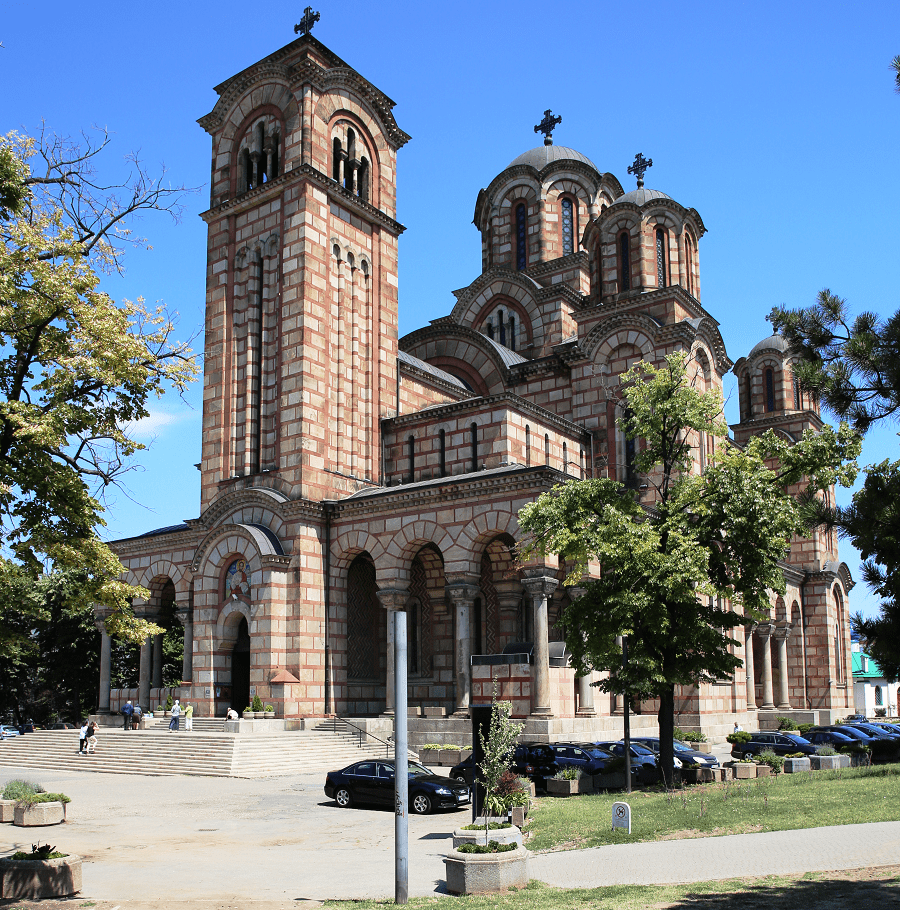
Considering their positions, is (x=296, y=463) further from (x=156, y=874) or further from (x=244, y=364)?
(x=156, y=874)

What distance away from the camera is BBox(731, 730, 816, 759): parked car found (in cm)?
3002

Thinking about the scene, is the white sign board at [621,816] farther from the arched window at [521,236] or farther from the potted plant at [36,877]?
the arched window at [521,236]

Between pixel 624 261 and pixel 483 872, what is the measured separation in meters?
36.8

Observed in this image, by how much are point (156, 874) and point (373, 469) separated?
26.8 metres

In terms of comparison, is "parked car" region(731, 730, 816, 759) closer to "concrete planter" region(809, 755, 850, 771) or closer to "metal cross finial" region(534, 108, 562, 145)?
"concrete planter" region(809, 755, 850, 771)

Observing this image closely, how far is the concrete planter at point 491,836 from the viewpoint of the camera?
13.3 metres

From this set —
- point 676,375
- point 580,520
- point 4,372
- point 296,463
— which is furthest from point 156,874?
point 296,463

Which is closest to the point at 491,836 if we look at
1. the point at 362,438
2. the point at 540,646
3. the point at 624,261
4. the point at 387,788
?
the point at 387,788

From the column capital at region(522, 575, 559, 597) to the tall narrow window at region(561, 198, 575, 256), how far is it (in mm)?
28129

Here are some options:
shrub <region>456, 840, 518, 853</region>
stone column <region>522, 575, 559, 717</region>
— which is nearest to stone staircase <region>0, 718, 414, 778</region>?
stone column <region>522, 575, 559, 717</region>

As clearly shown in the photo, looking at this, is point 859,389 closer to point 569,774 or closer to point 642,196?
point 569,774

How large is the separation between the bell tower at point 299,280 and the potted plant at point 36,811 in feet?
61.3

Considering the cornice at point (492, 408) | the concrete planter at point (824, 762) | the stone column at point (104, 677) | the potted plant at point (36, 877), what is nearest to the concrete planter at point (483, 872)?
the potted plant at point (36, 877)

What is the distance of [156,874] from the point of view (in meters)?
13.9
